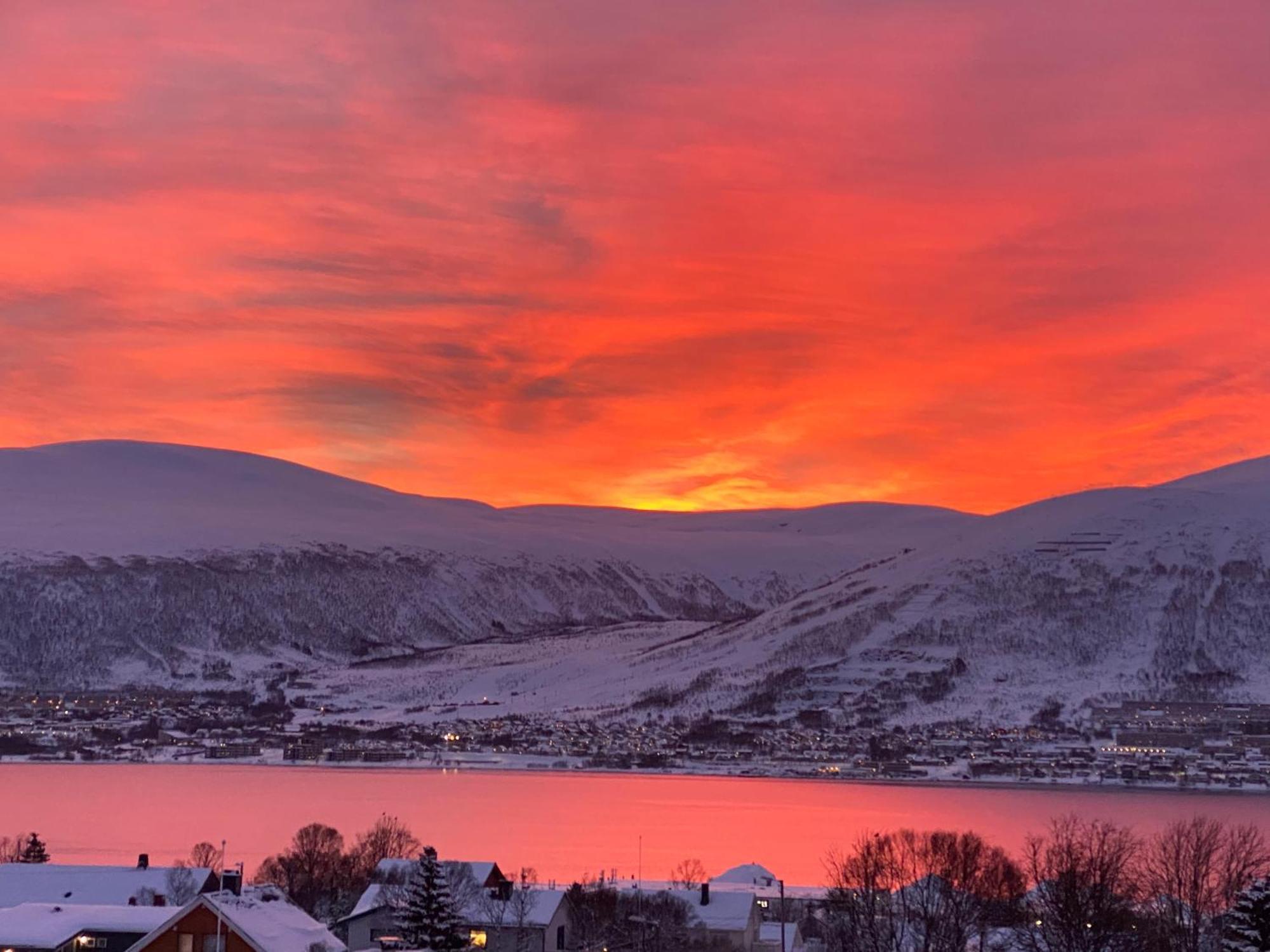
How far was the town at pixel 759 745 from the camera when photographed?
14462 cm

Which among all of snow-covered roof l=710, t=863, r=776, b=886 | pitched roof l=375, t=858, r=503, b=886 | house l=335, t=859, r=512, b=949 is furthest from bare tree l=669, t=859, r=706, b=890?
house l=335, t=859, r=512, b=949

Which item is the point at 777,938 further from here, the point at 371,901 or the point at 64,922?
the point at 64,922

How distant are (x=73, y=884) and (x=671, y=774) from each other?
112178mm

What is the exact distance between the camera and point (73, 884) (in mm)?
42219

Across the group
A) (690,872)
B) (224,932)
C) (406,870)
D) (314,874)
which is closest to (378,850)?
(314,874)

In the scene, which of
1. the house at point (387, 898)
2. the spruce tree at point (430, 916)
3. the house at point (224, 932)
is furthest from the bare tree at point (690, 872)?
the house at point (224, 932)

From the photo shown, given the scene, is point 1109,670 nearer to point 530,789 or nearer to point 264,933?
point 530,789

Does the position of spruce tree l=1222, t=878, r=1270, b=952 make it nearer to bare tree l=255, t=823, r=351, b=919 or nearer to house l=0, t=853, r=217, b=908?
house l=0, t=853, r=217, b=908

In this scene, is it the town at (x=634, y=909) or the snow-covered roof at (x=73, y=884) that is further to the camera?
the snow-covered roof at (x=73, y=884)

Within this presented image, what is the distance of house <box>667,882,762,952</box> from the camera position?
45250mm

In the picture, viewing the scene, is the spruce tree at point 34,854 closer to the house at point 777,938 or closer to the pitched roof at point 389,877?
the pitched roof at point 389,877

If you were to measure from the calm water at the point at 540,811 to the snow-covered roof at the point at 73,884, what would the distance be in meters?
24.9

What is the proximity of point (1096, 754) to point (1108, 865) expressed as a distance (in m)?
114

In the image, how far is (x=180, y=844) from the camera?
8000 centimetres
